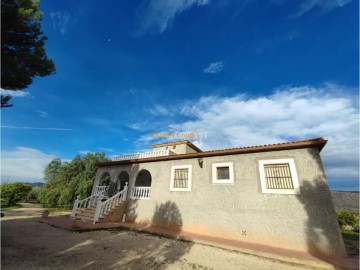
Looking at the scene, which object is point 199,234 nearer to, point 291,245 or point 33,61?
point 291,245

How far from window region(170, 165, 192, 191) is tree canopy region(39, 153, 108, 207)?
11.7 metres

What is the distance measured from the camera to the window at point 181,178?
35.6 feet

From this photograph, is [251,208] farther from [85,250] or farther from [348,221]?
[348,221]

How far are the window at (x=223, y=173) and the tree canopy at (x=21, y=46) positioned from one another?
29.9 feet

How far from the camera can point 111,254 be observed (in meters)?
5.94

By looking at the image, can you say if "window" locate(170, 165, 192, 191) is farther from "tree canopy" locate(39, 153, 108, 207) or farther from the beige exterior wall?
"tree canopy" locate(39, 153, 108, 207)

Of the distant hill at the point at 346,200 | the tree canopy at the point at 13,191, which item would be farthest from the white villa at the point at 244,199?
the distant hill at the point at 346,200

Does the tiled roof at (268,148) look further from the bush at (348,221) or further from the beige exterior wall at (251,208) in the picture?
the bush at (348,221)

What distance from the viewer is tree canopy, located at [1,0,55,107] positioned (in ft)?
21.6

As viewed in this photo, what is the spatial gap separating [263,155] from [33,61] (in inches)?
421

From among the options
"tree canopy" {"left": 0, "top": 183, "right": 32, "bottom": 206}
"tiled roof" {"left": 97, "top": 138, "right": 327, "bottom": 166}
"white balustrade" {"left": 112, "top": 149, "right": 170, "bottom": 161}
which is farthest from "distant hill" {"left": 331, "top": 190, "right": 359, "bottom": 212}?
"tree canopy" {"left": 0, "top": 183, "right": 32, "bottom": 206}

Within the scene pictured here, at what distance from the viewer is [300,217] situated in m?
7.57

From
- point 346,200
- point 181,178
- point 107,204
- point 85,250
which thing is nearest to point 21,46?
point 85,250

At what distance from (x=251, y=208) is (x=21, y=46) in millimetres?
11825
